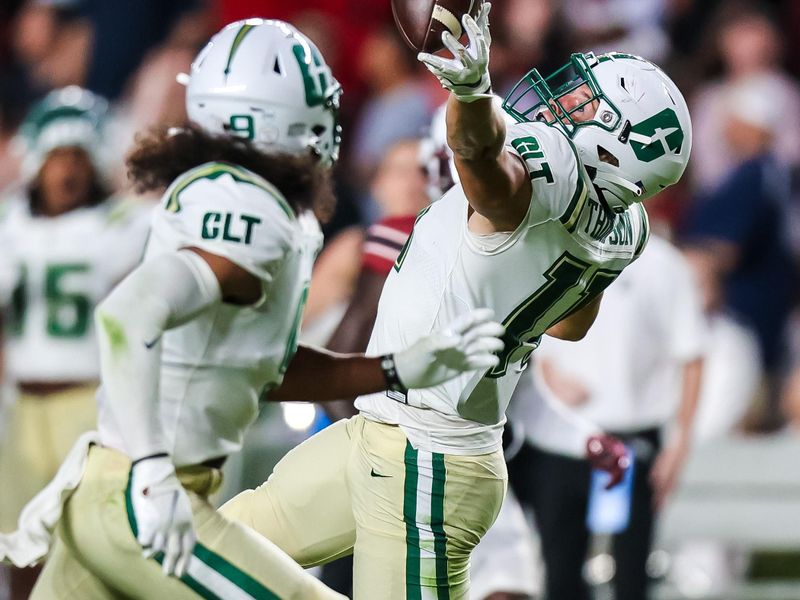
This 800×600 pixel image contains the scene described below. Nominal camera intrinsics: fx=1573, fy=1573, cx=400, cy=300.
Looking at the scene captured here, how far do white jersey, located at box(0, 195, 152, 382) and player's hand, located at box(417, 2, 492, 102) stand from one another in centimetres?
306

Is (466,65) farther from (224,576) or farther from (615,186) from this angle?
(224,576)

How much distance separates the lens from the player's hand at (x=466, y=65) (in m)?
2.95

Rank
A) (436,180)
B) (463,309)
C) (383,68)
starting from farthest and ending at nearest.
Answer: (383,68) → (436,180) → (463,309)

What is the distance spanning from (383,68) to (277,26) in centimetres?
509

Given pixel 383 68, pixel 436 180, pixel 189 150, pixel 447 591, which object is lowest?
pixel 383 68

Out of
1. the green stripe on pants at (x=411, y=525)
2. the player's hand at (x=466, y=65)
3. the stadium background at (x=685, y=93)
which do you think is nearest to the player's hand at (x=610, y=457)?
the green stripe on pants at (x=411, y=525)

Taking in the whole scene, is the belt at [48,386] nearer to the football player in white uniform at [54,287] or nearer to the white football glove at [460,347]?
the football player in white uniform at [54,287]

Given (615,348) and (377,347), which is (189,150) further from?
(615,348)

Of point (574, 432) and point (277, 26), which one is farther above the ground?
point (277, 26)

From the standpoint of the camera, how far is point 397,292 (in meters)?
3.56

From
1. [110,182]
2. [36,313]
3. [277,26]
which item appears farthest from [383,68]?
[277,26]

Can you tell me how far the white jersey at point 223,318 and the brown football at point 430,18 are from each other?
1.50 ft

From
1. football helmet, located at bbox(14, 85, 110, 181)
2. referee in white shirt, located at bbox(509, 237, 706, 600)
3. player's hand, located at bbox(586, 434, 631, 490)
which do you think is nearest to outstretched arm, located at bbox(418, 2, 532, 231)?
player's hand, located at bbox(586, 434, 631, 490)

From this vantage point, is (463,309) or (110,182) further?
(110,182)
